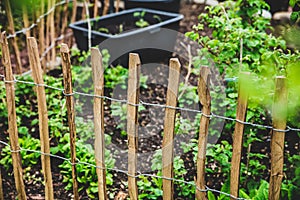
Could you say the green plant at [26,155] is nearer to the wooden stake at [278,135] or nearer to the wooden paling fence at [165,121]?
the wooden paling fence at [165,121]

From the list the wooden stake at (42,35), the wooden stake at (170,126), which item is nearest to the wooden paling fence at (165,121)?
the wooden stake at (170,126)

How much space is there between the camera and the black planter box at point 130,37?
3.97 m

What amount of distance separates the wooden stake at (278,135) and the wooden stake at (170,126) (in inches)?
16.0

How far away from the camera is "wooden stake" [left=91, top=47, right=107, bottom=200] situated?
1994mm

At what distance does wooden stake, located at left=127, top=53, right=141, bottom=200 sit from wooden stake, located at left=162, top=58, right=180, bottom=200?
0.46ft

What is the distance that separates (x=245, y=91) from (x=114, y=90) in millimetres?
2128

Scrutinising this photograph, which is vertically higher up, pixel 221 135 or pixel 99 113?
pixel 99 113

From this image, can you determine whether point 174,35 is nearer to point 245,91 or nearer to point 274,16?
point 274,16

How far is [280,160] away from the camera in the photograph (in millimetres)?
1819

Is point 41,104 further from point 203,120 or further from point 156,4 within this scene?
point 156,4

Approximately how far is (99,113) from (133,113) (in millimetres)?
184

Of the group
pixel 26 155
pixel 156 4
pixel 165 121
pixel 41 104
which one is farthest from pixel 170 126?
pixel 156 4

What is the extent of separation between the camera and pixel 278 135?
1.78 metres

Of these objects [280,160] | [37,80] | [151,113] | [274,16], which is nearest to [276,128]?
[280,160]
